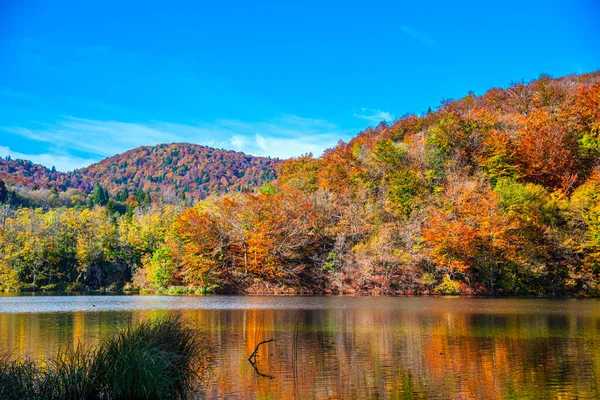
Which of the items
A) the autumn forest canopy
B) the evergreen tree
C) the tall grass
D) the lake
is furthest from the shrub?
the evergreen tree

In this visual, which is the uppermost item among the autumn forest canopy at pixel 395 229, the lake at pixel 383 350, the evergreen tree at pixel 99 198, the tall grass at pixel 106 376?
the evergreen tree at pixel 99 198

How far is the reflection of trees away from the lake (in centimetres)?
4

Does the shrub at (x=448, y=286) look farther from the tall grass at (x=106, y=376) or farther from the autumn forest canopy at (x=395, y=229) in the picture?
the tall grass at (x=106, y=376)

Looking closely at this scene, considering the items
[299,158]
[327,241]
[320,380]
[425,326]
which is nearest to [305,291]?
[327,241]

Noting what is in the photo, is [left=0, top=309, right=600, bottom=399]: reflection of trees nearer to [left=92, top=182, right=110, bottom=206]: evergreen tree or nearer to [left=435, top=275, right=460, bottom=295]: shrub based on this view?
[left=435, top=275, right=460, bottom=295]: shrub

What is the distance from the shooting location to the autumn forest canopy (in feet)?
177

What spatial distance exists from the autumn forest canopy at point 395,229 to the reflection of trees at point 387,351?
24.3m

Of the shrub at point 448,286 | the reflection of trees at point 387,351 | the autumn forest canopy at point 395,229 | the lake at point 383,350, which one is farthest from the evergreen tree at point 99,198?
the reflection of trees at point 387,351

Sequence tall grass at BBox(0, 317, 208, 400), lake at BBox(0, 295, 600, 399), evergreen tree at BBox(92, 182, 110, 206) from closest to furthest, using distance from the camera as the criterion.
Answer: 1. tall grass at BBox(0, 317, 208, 400)
2. lake at BBox(0, 295, 600, 399)
3. evergreen tree at BBox(92, 182, 110, 206)

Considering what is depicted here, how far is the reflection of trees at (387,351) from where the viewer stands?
13156 mm

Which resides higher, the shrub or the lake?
the lake

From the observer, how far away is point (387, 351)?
18.6 m

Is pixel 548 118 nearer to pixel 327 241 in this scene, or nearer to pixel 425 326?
pixel 327 241

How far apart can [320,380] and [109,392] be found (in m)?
5.74
